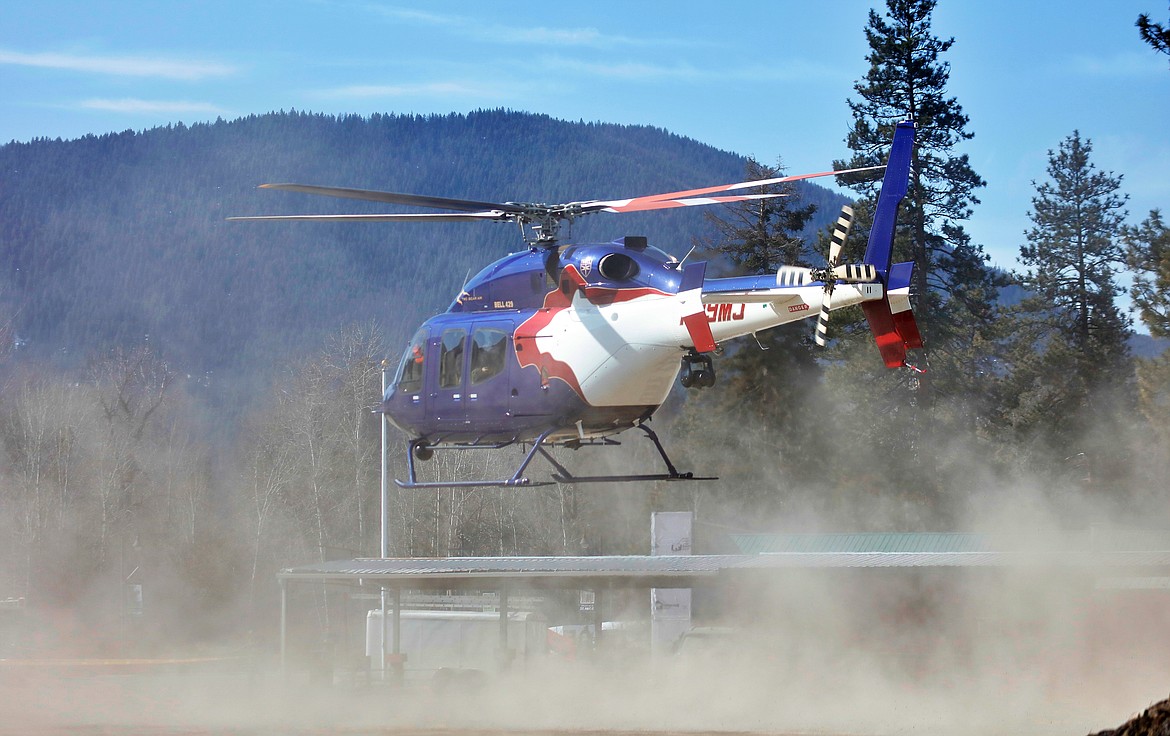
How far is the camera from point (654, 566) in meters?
23.0

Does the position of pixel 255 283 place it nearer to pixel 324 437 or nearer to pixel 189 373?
pixel 189 373

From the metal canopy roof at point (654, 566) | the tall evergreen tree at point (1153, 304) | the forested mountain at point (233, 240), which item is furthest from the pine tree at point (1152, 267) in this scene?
the forested mountain at point (233, 240)

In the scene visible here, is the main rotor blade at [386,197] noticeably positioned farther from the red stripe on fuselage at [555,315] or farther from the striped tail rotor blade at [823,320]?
the striped tail rotor blade at [823,320]

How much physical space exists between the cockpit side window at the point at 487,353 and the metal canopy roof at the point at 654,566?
19.2 feet

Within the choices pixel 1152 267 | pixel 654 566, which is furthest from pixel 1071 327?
pixel 654 566

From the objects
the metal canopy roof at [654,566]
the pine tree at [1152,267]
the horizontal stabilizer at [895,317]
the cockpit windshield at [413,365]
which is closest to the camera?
the horizontal stabilizer at [895,317]

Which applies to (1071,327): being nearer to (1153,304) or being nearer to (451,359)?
(1153,304)

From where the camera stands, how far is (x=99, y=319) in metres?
126

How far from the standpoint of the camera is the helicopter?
48.8 feet

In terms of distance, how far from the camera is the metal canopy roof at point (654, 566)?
64.5 feet

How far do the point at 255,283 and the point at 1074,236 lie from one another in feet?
360

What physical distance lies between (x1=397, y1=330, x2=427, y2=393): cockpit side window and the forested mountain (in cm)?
8917

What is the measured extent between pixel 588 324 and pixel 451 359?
8.36 ft

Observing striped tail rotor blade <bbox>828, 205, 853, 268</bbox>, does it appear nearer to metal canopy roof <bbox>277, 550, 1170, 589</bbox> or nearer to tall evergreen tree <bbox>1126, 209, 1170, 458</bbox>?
metal canopy roof <bbox>277, 550, 1170, 589</bbox>
